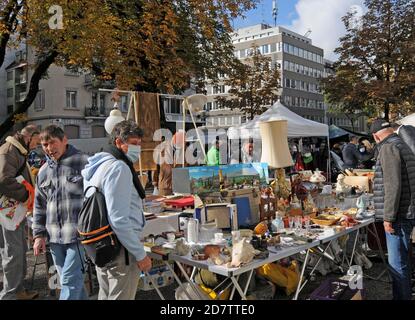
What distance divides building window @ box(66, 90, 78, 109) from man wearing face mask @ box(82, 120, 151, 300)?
28110 mm

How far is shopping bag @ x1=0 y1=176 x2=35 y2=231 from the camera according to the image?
3463mm

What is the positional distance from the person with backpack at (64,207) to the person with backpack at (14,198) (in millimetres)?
827

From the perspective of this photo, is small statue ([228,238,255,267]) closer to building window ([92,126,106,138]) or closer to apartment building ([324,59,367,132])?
building window ([92,126,106,138])

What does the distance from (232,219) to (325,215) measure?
1075 millimetres

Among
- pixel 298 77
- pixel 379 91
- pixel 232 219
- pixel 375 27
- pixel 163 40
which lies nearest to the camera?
pixel 232 219

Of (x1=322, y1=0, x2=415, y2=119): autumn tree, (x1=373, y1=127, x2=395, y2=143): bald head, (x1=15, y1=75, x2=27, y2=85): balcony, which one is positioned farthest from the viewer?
(x1=15, y1=75, x2=27, y2=85): balcony

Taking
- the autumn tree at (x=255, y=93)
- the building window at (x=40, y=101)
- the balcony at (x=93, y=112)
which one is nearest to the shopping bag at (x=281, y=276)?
the autumn tree at (x=255, y=93)

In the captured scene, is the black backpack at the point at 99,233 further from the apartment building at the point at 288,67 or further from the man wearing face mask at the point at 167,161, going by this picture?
the apartment building at the point at 288,67

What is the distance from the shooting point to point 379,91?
56.3ft

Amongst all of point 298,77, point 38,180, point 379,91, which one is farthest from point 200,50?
point 298,77

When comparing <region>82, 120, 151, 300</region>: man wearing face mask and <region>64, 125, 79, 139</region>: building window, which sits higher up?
<region>64, 125, 79, 139</region>: building window

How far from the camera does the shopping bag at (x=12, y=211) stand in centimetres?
Result: 346

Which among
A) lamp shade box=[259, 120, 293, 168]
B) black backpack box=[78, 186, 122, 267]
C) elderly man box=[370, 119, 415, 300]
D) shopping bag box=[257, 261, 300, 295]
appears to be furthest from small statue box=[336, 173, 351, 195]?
black backpack box=[78, 186, 122, 267]
